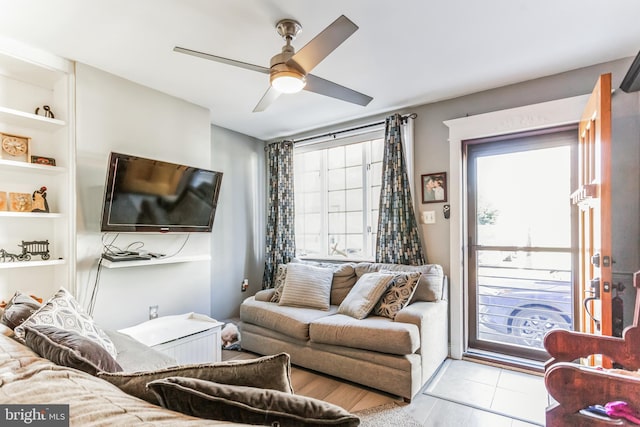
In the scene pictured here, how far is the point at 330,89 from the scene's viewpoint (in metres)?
2.14

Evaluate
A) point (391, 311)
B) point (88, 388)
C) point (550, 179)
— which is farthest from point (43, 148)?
point (550, 179)

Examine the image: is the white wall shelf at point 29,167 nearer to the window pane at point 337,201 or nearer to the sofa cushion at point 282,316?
the sofa cushion at point 282,316

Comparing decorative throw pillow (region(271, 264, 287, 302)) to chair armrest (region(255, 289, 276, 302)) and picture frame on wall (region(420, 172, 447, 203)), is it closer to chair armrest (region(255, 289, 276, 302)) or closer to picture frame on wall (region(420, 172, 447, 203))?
chair armrest (region(255, 289, 276, 302))

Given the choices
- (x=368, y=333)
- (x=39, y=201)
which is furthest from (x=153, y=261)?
(x=368, y=333)

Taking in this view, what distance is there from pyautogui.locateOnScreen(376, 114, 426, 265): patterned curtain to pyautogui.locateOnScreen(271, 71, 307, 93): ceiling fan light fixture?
1.63 metres

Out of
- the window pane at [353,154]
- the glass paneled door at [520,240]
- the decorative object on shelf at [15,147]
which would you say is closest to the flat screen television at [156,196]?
the decorative object on shelf at [15,147]

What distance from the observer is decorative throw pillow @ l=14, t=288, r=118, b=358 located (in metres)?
1.50

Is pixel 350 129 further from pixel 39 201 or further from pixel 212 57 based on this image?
pixel 39 201

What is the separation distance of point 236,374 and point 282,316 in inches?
78.3

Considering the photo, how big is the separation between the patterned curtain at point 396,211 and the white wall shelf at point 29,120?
291cm

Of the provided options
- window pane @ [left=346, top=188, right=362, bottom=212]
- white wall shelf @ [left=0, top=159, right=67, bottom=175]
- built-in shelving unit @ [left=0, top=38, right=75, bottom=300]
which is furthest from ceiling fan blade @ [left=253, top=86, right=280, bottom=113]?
window pane @ [left=346, top=188, right=362, bottom=212]

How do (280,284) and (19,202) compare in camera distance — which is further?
(280,284)

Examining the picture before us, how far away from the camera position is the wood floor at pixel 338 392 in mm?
2219

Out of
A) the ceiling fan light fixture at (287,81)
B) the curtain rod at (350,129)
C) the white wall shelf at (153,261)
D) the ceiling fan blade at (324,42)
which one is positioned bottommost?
the white wall shelf at (153,261)
